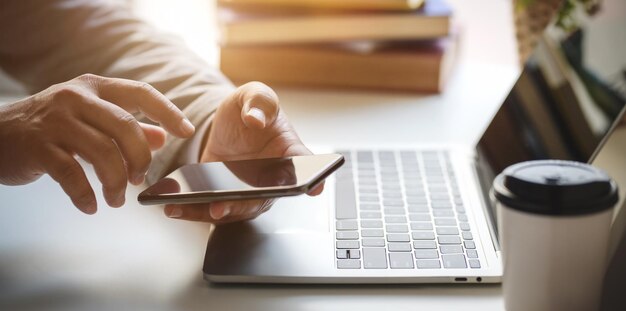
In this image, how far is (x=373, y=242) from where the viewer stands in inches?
25.7

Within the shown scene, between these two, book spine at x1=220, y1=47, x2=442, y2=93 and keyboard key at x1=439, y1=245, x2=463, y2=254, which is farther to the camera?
book spine at x1=220, y1=47, x2=442, y2=93

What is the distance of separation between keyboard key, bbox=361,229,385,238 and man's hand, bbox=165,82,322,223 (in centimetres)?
6

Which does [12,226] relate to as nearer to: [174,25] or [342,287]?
[342,287]

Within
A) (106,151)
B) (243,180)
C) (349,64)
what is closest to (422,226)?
(243,180)

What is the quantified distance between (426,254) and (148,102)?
0.90 ft

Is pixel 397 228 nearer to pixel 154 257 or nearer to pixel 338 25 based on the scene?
pixel 154 257

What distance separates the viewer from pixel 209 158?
789 millimetres

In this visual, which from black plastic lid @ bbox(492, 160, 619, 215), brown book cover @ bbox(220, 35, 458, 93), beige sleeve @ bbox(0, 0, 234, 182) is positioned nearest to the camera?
black plastic lid @ bbox(492, 160, 619, 215)

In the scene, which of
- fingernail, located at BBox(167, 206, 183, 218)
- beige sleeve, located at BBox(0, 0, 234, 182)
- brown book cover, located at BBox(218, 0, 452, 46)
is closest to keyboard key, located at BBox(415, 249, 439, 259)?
fingernail, located at BBox(167, 206, 183, 218)

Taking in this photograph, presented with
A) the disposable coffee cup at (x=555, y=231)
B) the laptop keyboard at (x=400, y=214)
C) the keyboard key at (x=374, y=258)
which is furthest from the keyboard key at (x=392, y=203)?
the disposable coffee cup at (x=555, y=231)

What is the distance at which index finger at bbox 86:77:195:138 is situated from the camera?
26.7 inches

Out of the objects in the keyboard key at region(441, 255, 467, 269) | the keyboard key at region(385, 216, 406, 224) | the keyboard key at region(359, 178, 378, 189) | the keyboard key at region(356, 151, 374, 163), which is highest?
the keyboard key at region(441, 255, 467, 269)

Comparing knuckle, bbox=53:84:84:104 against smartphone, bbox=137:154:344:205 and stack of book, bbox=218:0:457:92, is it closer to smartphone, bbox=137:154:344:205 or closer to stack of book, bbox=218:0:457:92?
smartphone, bbox=137:154:344:205

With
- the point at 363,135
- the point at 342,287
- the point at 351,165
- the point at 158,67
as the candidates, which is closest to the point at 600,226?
the point at 342,287
